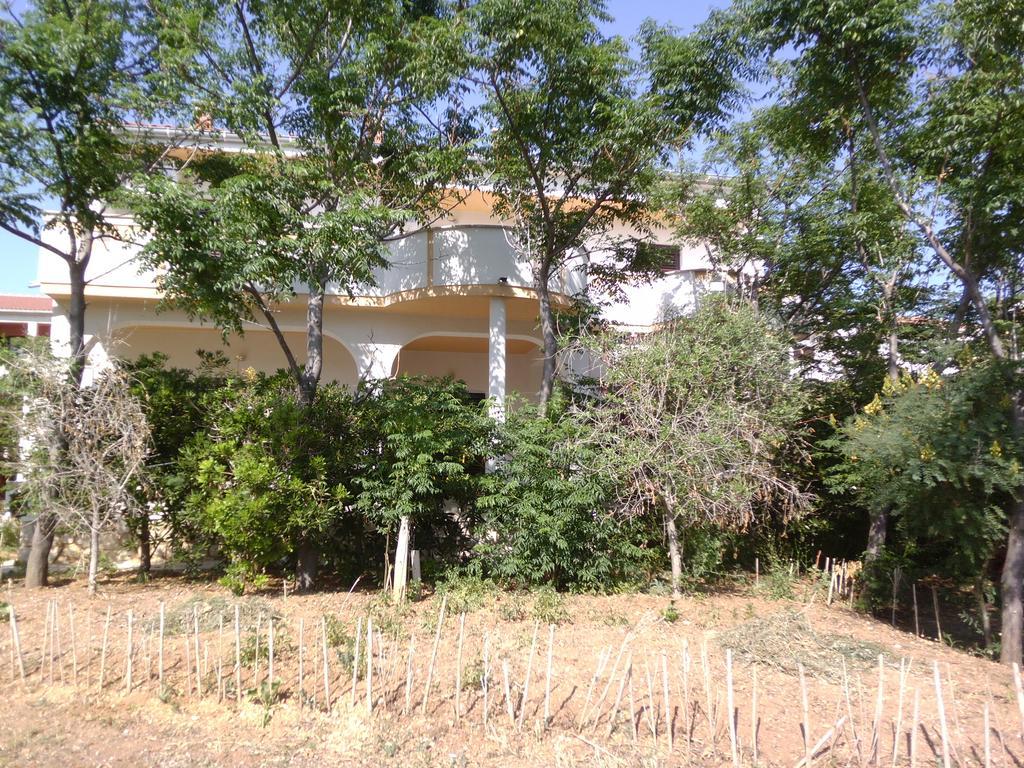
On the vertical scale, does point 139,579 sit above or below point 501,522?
below

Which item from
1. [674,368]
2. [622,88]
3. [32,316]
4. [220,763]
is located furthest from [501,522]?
[32,316]

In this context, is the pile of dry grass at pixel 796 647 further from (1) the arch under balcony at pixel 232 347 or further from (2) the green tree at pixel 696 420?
(1) the arch under balcony at pixel 232 347

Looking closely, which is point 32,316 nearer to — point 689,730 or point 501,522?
point 501,522

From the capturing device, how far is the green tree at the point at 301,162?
6750 millimetres

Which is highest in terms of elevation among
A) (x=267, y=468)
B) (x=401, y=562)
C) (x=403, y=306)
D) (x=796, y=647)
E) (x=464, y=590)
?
(x=403, y=306)

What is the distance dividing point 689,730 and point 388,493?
4.20 meters

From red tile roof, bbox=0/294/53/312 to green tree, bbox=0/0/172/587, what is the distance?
11.0m

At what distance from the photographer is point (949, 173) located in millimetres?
7684

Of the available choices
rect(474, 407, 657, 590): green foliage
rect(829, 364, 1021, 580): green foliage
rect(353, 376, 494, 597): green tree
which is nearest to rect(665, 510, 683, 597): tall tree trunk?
rect(474, 407, 657, 590): green foliage

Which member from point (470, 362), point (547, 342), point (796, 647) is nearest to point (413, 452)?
point (547, 342)

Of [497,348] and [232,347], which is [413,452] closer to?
[497,348]

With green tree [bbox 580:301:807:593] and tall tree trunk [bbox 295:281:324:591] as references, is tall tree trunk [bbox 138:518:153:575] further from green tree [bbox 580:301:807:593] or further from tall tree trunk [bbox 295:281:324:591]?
green tree [bbox 580:301:807:593]

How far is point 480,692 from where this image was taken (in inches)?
204

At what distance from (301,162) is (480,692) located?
6.07 metres
